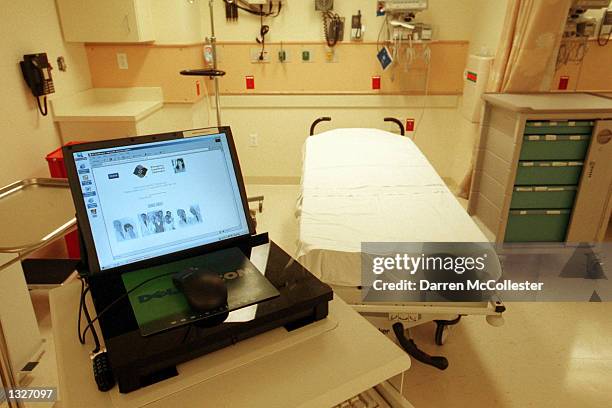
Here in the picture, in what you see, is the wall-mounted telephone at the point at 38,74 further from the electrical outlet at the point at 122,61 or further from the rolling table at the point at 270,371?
the rolling table at the point at 270,371

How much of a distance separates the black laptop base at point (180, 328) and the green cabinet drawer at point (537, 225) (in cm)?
217

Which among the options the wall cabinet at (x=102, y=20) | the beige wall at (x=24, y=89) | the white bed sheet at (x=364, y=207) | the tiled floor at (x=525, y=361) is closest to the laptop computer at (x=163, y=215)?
the white bed sheet at (x=364, y=207)

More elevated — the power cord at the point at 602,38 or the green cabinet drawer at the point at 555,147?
the power cord at the point at 602,38

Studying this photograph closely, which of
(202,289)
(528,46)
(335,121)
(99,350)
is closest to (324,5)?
(335,121)

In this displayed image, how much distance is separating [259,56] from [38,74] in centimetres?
168

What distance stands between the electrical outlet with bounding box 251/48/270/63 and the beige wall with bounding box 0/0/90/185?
1.39 m

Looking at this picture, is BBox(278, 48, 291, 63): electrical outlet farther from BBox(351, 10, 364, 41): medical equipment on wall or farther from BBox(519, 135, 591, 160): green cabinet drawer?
BBox(519, 135, 591, 160): green cabinet drawer

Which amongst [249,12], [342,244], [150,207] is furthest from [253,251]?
[249,12]

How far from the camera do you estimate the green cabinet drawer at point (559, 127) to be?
246 cm

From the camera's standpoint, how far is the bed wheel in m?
2.00

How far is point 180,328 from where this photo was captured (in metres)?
0.76

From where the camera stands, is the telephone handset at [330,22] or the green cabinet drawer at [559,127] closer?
the green cabinet drawer at [559,127]

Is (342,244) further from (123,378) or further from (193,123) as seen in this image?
(193,123)

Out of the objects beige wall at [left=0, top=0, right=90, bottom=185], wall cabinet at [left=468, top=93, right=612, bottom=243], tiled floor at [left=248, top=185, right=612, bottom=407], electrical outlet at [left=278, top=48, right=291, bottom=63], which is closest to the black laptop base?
tiled floor at [left=248, top=185, right=612, bottom=407]
